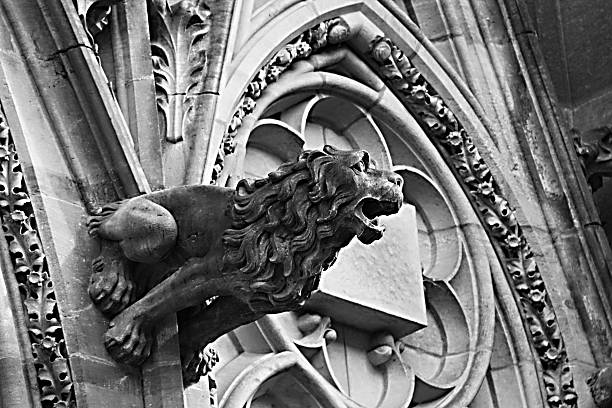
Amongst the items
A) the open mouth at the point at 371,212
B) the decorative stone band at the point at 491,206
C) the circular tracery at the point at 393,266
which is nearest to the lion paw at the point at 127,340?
the open mouth at the point at 371,212

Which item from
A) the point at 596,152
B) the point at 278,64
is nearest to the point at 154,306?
the point at 278,64

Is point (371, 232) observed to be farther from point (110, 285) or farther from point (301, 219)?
point (110, 285)

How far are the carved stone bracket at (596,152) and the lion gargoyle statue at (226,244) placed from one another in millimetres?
3314

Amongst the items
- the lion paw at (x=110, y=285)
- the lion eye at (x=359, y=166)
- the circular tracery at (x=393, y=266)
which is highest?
the circular tracery at (x=393, y=266)

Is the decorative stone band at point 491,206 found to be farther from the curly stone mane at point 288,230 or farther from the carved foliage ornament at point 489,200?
the curly stone mane at point 288,230

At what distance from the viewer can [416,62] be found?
1031 cm

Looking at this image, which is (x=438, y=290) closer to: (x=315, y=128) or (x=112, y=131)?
→ (x=315, y=128)

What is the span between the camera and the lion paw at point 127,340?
7664 mm

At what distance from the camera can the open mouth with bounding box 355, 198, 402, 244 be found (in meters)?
7.34

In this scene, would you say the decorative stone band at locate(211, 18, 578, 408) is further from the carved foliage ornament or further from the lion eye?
the lion eye

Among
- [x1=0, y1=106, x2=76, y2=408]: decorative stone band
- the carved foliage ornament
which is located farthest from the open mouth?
the carved foliage ornament

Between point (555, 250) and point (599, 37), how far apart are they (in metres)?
1.26

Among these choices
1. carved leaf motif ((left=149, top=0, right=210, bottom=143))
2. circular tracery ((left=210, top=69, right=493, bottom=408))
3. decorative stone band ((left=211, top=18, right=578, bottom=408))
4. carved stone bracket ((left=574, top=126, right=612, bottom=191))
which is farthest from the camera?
carved stone bracket ((left=574, top=126, right=612, bottom=191))

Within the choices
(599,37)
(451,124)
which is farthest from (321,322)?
(599,37)
